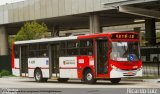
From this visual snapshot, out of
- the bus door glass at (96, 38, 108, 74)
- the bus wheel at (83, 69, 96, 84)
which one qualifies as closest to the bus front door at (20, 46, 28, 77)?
the bus wheel at (83, 69, 96, 84)

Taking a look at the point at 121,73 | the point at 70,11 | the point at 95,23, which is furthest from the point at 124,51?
the point at 70,11

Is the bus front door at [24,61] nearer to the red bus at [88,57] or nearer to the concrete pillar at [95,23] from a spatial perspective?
the red bus at [88,57]

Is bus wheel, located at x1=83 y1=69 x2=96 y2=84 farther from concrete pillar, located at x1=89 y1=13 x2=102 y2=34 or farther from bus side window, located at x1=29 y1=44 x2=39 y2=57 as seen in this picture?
concrete pillar, located at x1=89 y1=13 x2=102 y2=34

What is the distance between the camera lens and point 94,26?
47.1 meters

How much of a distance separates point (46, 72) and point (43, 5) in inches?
734

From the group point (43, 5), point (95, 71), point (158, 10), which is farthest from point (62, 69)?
point (43, 5)

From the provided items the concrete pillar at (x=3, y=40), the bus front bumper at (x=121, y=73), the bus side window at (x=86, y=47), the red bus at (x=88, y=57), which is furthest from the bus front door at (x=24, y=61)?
the concrete pillar at (x=3, y=40)

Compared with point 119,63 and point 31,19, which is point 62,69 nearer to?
point 119,63

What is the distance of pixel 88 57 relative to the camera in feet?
94.0

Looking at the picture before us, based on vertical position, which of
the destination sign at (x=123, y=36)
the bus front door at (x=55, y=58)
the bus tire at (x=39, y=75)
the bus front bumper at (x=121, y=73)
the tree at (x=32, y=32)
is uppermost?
the tree at (x=32, y=32)

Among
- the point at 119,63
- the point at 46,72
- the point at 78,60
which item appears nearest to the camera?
the point at 119,63

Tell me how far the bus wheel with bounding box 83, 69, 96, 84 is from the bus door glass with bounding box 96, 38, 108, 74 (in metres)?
0.67

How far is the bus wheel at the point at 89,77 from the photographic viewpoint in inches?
1126

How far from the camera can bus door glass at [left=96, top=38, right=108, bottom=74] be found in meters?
27.8
